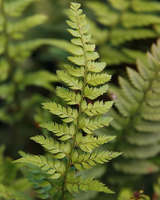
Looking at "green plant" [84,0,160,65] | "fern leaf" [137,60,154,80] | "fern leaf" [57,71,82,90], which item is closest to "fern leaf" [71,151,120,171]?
"fern leaf" [57,71,82,90]

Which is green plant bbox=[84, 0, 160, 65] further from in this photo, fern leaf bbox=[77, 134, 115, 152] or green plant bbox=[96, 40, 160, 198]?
fern leaf bbox=[77, 134, 115, 152]

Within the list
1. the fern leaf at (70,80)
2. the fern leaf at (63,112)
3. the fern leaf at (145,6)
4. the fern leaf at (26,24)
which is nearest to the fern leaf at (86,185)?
the fern leaf at (63,112)

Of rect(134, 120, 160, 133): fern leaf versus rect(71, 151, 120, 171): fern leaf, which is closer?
rect(71, 151, 120, 171): fern leaf

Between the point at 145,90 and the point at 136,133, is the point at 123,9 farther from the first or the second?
the point at 136,133

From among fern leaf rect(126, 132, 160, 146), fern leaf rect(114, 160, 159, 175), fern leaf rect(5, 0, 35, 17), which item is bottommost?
fern leaf rect(114, 160, 159, 175)

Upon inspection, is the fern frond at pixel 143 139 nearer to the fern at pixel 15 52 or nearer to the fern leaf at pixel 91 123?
the fern leaf at pixel 91 123

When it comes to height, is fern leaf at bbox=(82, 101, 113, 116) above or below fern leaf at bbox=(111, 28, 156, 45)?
below
